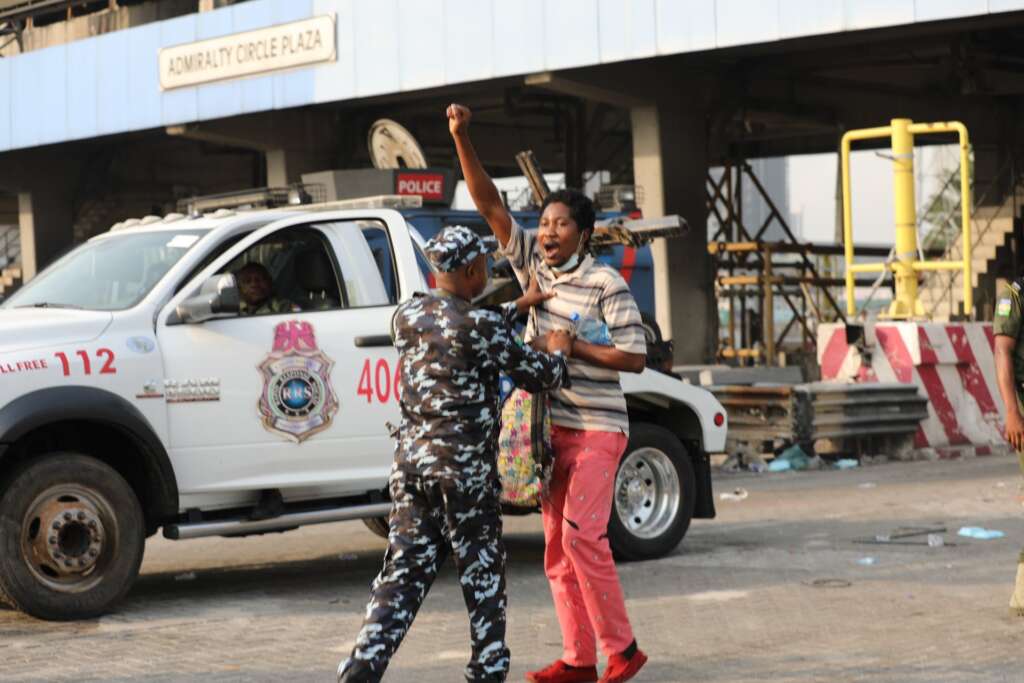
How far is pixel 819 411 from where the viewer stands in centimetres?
1742

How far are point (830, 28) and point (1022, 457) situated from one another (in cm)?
1311

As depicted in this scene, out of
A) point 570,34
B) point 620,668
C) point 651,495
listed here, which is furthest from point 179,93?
point 620,668

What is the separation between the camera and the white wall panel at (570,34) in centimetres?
2267

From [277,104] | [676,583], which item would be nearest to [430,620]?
[676,583]

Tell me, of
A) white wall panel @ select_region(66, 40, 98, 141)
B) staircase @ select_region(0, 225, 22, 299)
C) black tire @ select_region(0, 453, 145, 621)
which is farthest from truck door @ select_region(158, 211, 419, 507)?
staircase @ select_region(0, 225, 22, 299)

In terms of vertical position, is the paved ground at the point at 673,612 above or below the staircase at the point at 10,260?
below

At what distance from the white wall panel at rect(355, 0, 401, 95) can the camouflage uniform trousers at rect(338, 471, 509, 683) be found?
20.2m

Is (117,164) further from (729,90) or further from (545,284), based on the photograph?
(545,284)

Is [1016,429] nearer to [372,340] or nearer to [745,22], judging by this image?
[372,340]

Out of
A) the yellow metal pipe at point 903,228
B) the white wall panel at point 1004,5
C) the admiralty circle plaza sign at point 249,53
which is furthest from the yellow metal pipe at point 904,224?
the admiralty circle plaza sign at point 249,53

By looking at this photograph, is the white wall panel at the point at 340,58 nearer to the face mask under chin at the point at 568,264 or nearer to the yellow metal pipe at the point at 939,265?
the yellow metal pipe at the point at 939,265

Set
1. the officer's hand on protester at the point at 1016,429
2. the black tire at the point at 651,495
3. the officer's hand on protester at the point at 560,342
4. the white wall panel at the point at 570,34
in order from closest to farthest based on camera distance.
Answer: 1. the officer's hand on protester at the point at 560,342
2. the officer's hand on protester at the point at 1016,429
3. the black tire at the point at 651,495
4. the white wall panel at the point at 570,34

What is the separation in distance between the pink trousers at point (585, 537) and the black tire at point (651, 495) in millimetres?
3574

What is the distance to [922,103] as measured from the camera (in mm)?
32219
